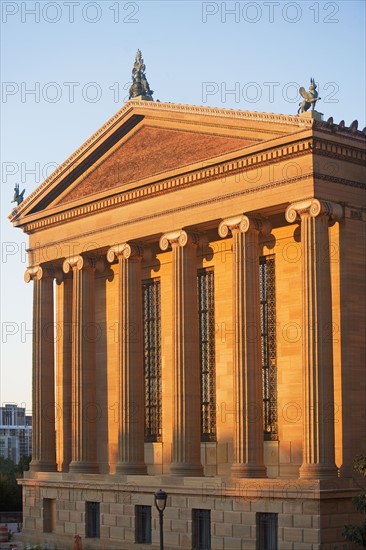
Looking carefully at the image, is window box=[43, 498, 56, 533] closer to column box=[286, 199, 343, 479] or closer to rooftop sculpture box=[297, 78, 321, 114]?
column box=[286, 199, 343, 479]

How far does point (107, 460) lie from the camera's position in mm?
52875

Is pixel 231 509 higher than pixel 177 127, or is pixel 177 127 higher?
pixel 177 127

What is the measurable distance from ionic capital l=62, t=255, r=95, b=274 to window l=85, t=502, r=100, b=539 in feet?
38.1

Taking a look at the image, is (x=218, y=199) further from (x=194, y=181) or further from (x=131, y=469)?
(x=131, y=469)

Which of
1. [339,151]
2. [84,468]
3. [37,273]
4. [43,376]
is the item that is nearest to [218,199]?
[339,151]

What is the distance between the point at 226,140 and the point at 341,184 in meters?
6.33

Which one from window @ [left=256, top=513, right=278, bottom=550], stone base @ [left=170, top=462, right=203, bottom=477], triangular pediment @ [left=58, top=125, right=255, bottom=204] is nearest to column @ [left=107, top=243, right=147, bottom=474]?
triangular pediment @ [left=58, top=125, right=255, bottom=204]

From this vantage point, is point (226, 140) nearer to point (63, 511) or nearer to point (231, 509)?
point (231, 509)

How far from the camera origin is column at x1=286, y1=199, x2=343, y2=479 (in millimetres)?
38625

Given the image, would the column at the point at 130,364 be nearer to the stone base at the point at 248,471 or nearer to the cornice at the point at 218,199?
the cornice at the point at 218,199

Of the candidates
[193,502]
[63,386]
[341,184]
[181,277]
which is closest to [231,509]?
[193,502]

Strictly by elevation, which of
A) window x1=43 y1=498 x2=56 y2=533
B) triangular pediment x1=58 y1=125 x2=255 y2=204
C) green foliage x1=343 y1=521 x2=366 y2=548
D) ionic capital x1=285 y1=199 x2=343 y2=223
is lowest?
window x1=43 y1=498 x2=56 y2=533

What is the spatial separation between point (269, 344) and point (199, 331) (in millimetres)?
4781

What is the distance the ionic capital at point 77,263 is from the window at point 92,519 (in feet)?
38.1
